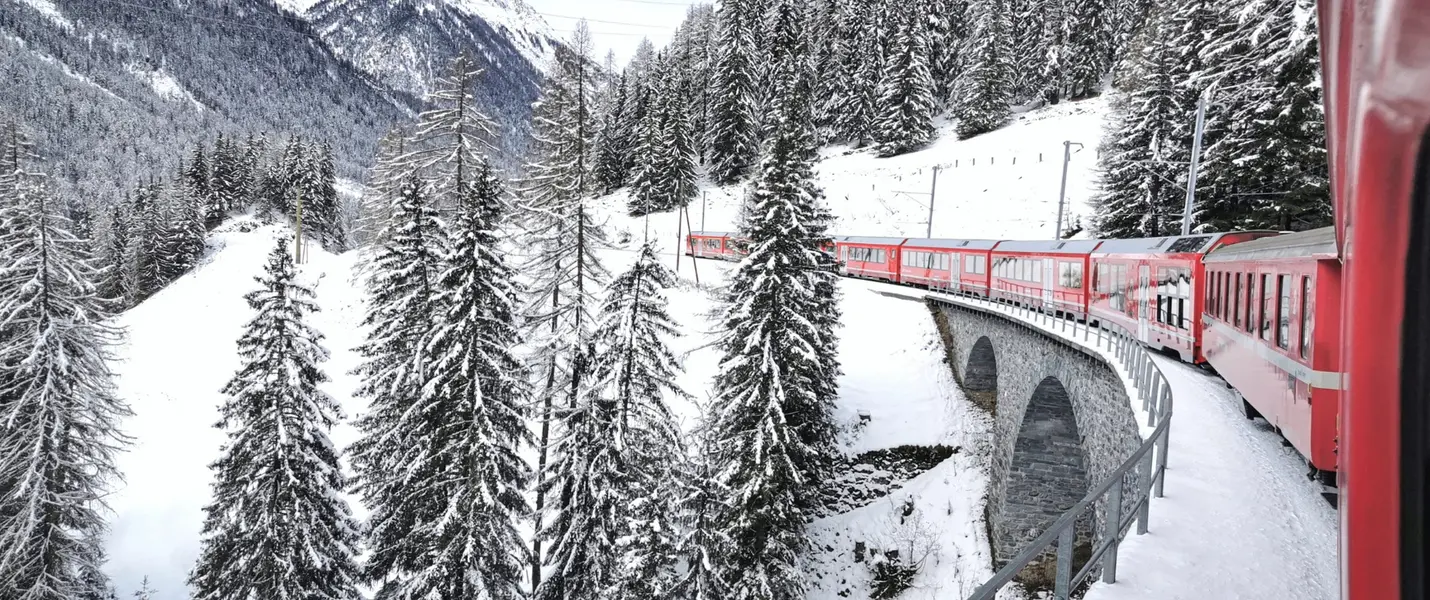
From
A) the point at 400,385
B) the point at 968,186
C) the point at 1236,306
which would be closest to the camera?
the point at 1236,306

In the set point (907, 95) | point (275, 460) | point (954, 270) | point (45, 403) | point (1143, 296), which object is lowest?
point (275, 460)

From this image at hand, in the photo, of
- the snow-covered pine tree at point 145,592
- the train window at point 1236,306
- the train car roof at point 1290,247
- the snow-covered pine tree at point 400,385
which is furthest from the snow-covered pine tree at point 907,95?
the snow-covered pine tree at point 145,592

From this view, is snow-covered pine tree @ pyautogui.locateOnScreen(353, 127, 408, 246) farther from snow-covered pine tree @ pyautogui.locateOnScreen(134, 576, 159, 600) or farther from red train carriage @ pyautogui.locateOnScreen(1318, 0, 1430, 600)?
red train carriage @ pyautogui.locateOnScreen(1318, 0, 1430, 600)

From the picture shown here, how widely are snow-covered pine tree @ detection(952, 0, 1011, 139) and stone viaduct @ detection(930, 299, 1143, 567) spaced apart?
4173 centimetres

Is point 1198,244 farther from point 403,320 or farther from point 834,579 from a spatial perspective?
point 403,320

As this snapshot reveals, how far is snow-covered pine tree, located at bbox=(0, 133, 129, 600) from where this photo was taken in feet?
62.4

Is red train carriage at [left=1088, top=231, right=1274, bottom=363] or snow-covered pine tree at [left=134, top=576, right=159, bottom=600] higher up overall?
red train carriage at [left=1088, top=231, right=1274, bottom=363]

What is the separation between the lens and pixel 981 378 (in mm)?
31141

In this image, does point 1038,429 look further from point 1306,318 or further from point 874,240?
point 874,240

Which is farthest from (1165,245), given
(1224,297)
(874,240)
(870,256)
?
(870,256)

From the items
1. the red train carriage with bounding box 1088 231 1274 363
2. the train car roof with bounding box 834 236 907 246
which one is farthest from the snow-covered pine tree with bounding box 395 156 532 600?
the train car roof with bounding box 834 236 907 246

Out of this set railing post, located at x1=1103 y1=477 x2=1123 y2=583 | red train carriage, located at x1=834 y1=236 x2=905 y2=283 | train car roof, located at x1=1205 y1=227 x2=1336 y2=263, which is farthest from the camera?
red train carriage, located at x1=834 y1=236 x2=905 y2=283

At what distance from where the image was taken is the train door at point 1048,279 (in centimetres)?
2603

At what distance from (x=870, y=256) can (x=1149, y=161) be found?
16112 millimetres
